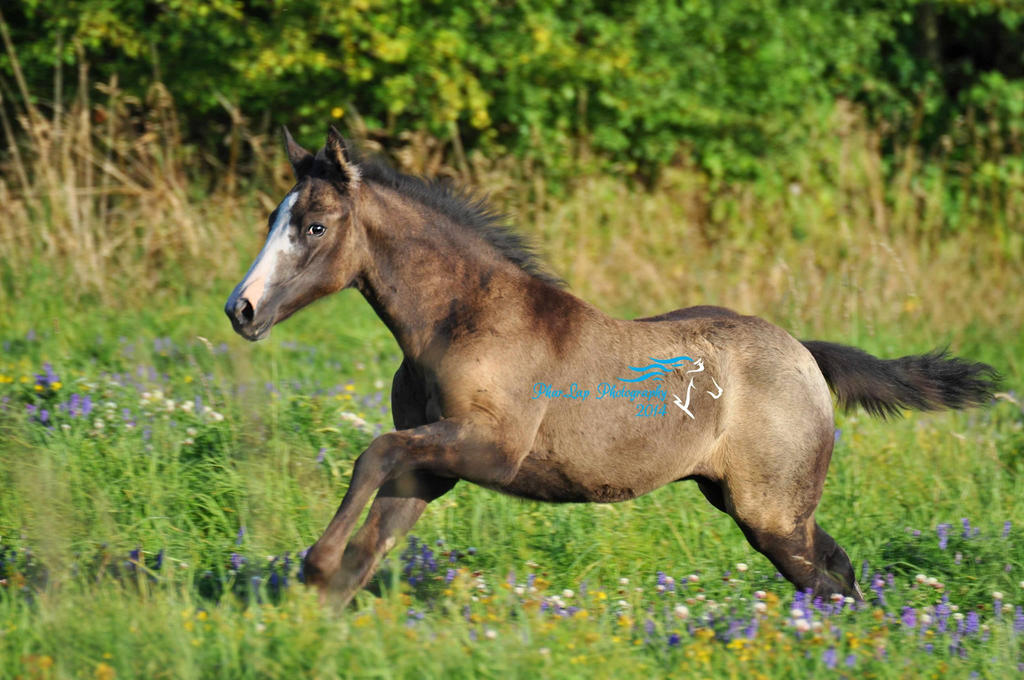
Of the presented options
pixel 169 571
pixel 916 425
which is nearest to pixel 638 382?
pixel 169 571

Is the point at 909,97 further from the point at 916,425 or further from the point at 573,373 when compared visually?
the point at 573,373

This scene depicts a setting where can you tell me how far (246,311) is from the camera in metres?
4.27

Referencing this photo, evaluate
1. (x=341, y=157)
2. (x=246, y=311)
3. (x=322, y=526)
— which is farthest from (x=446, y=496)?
(x=341, y=157)

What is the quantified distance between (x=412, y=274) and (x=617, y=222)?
265 inches

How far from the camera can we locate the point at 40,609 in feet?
12.7

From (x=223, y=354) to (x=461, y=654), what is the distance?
14.4 ft

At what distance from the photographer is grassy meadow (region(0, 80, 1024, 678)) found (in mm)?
3852

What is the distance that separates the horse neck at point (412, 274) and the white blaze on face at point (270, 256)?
0.29 meters

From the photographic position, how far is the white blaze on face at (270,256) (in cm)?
427

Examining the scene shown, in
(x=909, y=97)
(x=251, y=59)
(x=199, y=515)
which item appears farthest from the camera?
(x=909, y=97)

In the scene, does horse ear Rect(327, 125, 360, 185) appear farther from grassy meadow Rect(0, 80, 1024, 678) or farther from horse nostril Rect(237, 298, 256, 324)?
grassy meadow Rect(0, 80, 1024, 678)

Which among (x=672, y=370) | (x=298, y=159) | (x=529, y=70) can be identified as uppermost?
(x=529, y=70)

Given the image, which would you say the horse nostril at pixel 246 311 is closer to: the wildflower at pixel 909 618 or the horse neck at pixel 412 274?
the horse neck at pixel 412 274

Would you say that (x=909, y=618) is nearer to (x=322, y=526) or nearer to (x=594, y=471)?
(x=594, y=471)
